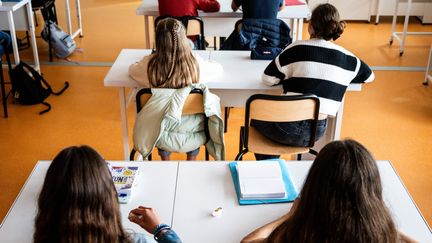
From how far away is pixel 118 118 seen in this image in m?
4.24

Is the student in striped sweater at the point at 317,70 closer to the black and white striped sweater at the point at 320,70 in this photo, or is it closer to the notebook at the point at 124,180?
the black and white striped sweater at the point at 320,70

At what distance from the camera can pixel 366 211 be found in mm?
1305

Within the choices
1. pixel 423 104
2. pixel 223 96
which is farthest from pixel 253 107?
pixel 423 104

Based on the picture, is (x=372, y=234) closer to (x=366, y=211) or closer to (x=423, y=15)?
(x=366, y=211)

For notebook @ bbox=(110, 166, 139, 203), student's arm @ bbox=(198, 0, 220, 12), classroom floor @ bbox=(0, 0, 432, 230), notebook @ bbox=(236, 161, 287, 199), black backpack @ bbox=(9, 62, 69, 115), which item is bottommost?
classroom floor @ bbox=(0, 0, 432, 230)

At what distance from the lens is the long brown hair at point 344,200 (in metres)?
1.29

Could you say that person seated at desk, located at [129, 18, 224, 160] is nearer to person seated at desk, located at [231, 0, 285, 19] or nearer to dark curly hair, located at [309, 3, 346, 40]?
dark curly hair, located at [309, 3, 346, 40]

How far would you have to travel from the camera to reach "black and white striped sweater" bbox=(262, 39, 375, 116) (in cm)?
267

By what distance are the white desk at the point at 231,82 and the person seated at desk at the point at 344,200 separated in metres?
1.67

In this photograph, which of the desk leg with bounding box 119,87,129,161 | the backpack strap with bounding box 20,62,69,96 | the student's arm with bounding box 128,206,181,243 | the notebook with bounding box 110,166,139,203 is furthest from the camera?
the backpack strap with bounding box 20,62,69,96

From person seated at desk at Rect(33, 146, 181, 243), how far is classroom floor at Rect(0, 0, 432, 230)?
75.5 inches

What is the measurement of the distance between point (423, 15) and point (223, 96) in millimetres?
4603

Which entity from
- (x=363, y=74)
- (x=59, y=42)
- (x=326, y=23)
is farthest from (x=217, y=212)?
(x=59, y=42)

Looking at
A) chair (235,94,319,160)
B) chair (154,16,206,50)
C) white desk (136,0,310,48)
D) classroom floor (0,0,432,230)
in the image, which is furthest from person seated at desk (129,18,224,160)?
white desk (136,0,310,48)
